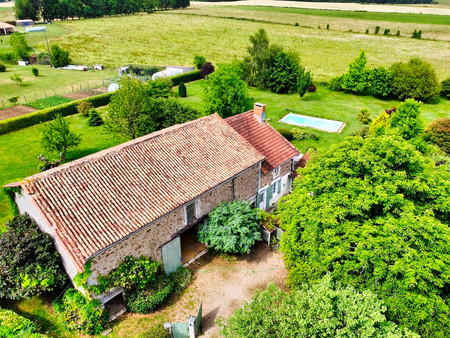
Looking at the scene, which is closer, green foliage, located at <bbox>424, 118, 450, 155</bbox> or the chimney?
the chimney

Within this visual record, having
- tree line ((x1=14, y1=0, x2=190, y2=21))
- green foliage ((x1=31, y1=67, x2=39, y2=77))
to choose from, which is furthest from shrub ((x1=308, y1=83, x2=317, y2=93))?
tree line ((x1=14, y1=0, x2=190, y2=21))

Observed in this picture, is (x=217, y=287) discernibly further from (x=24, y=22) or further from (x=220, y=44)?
(x=24, y=22)

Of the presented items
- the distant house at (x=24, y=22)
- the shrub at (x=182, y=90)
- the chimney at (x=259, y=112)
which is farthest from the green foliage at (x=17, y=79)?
the distant house at (x=24, y=22)

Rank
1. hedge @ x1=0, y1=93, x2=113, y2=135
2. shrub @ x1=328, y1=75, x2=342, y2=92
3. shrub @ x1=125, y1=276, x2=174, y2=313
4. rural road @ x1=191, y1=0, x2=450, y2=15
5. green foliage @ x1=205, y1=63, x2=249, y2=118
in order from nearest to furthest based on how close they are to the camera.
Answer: shrub @ x1=125, y1=276, x2=174, y2=313 → green foliage @ x1=205, y1=63, x2=249, y2=118 → hedge @ x1=0, y1=93, x2=113, y2=135 → shrub @ x1=328, y1=75, x2=342, y2=92 → rural road @ x1=191, y1=0, x2=450, y2=15

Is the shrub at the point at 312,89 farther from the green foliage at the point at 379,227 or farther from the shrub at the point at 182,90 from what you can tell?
the green foliage at the point at 379,227

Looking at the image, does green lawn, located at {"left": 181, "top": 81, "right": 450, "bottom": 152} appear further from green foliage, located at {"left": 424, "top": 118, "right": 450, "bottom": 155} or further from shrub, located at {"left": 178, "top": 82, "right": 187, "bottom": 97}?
green foliage, located at {"left": 424, "top": 118, "right": 450, "bottom": 155}

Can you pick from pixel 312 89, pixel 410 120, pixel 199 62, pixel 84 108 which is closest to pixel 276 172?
pixel 410 120
